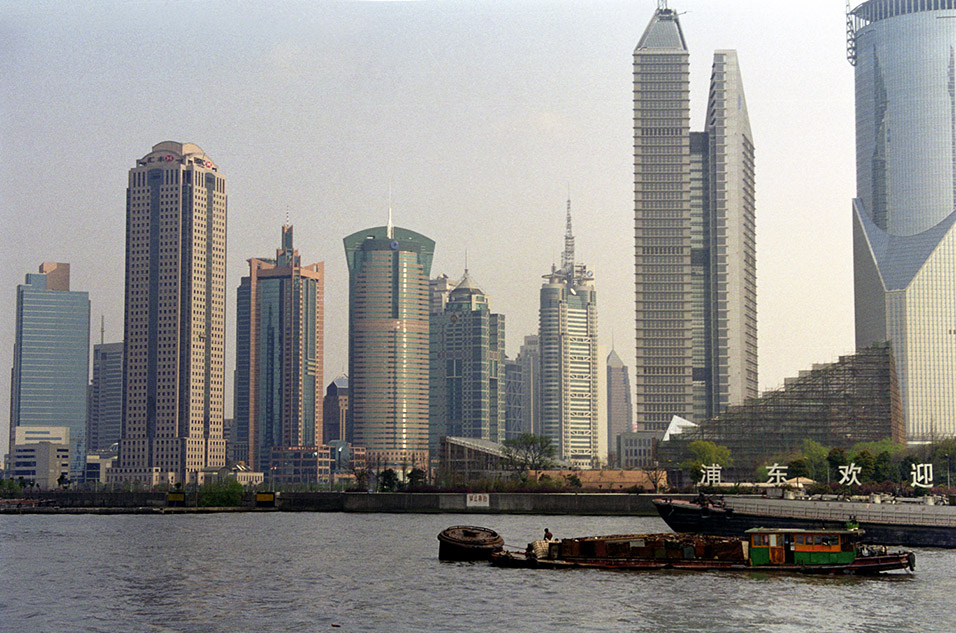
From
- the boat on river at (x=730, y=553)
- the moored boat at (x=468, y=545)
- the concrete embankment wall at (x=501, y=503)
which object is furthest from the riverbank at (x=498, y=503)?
the boat on river at (x=730, y=553)

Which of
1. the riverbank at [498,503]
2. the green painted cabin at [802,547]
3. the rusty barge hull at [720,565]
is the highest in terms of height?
the green painted cabin at [802,547]

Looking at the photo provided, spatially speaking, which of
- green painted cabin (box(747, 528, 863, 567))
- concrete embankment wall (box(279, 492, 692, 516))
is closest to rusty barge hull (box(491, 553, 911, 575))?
green painted cabin (box(747, 528, 863, 567))

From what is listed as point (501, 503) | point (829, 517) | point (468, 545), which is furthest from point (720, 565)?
point (501, 503)

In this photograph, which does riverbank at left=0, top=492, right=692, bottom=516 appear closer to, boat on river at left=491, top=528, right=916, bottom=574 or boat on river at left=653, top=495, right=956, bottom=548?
boat on river at left=653, top=495, right=956, bottom=548

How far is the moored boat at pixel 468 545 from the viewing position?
313 ft

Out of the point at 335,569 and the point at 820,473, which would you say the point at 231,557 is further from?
the point at 820,473

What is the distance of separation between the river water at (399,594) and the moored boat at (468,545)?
1.83 metres

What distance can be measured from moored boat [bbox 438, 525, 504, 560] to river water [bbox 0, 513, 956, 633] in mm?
1825

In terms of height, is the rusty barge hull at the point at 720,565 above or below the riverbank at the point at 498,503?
above

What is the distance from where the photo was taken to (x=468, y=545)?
9594 centimetres

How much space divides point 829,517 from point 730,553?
24.6m

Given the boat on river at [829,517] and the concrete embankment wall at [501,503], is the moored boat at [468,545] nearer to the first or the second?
the boat on river at [829,517]

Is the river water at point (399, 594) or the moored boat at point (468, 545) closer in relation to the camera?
the river water at point (399, 594)

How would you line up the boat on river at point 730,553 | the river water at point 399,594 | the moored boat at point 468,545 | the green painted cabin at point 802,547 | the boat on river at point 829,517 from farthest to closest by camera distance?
1. the boat on river at point 829,517
2. the moored boat at point 468,545
3. the green painted cabin at point 802,547
4. the boat on river at point 730,553
5. the river water at point 399,594
